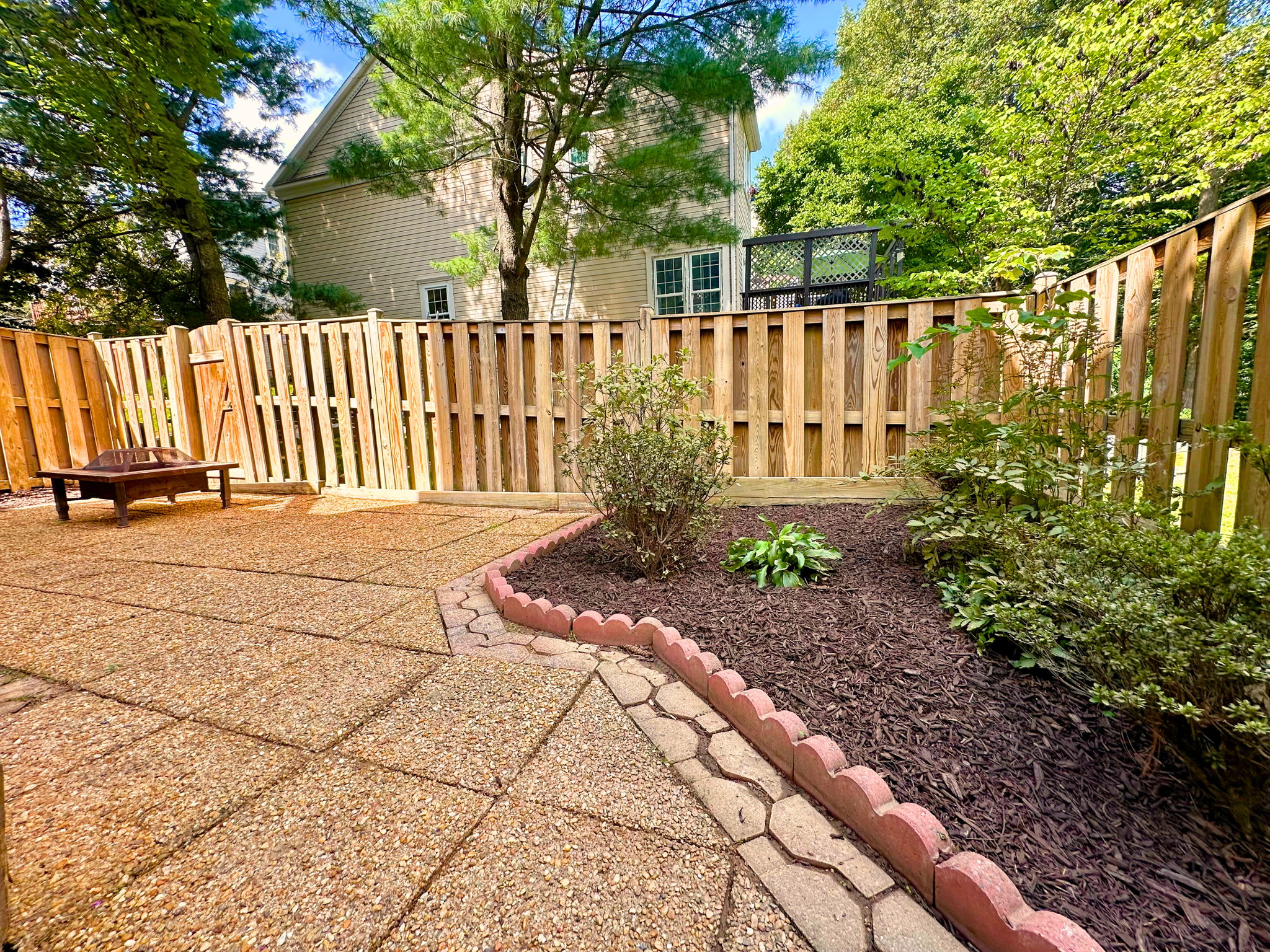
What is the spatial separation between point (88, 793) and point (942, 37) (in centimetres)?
2582

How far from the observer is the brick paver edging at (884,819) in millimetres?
887

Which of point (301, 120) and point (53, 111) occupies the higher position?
point (301, 120)

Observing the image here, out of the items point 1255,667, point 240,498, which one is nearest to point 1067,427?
point 1255,667

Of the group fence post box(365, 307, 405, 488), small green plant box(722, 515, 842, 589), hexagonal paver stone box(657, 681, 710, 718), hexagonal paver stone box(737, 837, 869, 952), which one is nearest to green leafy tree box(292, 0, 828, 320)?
fence post box(365, 307, 405, 488)

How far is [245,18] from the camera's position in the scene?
7996 millimetres

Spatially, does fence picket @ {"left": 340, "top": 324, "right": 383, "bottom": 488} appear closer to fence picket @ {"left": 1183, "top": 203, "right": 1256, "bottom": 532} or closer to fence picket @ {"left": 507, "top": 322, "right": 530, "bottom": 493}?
fence picket @ {"left": 507, "top": 322, "right": 530, "bottom": 493}

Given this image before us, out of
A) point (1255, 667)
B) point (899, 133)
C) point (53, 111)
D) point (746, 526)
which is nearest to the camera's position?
point (1255, 667)

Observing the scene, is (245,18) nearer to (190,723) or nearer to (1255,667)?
(190,723)

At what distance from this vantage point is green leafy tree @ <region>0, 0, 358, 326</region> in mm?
5141

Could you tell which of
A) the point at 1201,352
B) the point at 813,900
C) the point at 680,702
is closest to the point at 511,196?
the point at 1201,352

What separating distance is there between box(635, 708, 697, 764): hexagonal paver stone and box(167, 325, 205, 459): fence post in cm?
621

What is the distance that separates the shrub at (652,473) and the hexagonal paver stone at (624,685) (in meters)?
0.66

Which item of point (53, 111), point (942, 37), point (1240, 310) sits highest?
point (942, 37)

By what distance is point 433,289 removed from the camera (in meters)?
12.0
